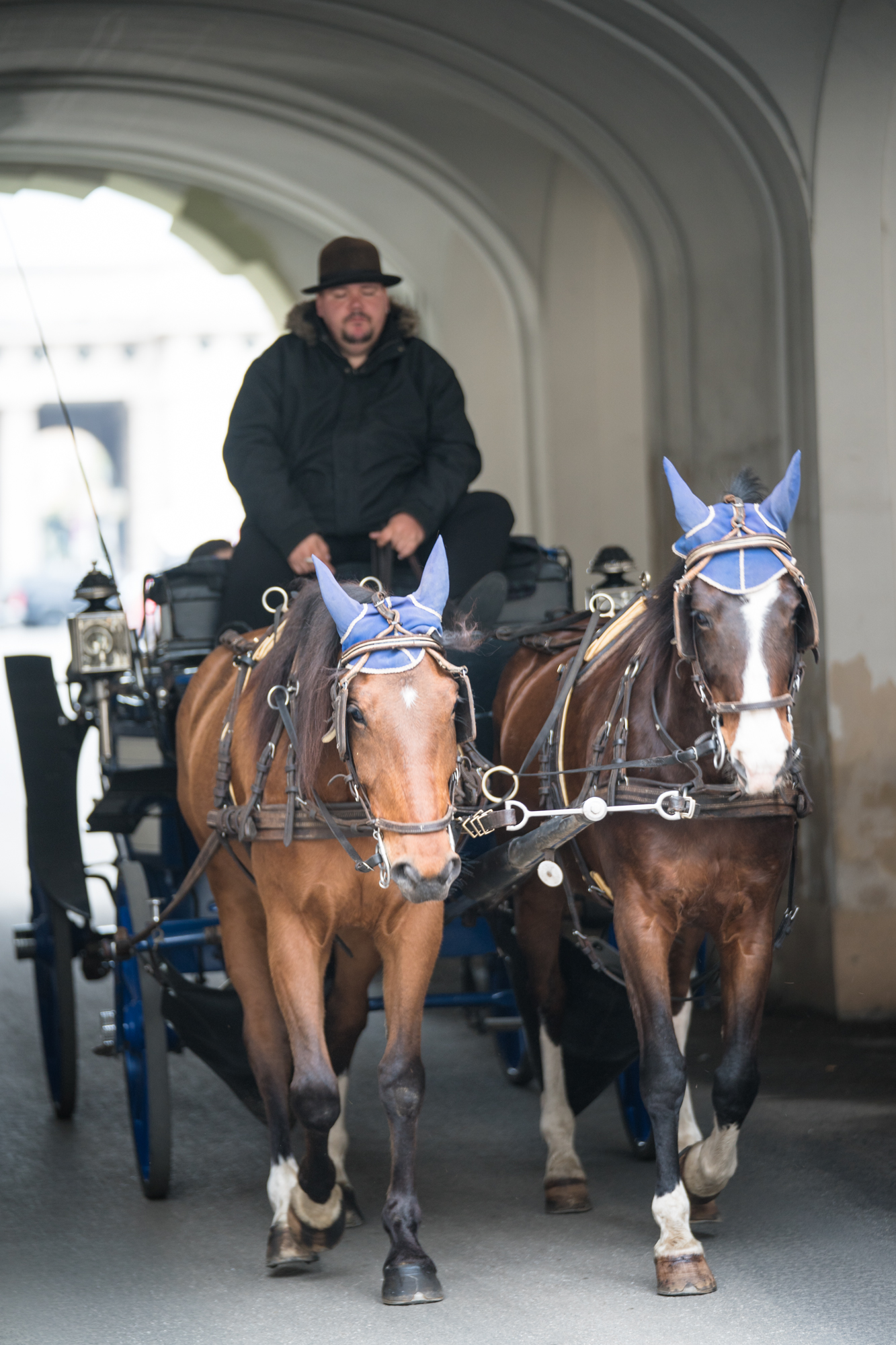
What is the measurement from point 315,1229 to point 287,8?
5.50 meters

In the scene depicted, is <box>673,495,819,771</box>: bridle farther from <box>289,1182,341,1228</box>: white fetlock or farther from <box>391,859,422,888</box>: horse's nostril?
<box>289,1182,341,1228</box>: white fetlock

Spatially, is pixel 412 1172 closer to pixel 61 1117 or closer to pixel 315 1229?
pixel 315 1229

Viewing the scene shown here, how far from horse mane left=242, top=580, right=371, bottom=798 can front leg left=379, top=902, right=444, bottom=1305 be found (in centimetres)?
45

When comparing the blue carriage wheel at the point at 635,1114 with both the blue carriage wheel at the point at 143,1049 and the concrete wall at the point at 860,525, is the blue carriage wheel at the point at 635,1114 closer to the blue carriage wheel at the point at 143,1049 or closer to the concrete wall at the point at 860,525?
the blue carriage wheel at the point at 143,1049

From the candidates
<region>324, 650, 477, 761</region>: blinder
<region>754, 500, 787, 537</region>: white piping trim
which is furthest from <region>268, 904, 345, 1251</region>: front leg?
<region>754, 500, 787, 537</region>: white piping trim

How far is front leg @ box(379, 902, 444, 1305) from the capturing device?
363cm

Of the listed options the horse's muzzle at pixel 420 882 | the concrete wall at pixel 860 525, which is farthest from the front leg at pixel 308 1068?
the concrete wall at pixel 860 525

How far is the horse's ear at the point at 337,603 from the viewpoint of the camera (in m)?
3.36

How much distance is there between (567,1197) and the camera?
4312 millimetres

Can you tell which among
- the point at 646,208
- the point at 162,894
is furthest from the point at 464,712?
the point at 646,208

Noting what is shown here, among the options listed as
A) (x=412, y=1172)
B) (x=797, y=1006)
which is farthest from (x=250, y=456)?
(x=797, y=1006)

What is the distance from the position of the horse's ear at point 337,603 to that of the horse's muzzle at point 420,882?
563mm

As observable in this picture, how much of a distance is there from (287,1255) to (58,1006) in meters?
1.82

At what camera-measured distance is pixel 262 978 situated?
13.9 ft
